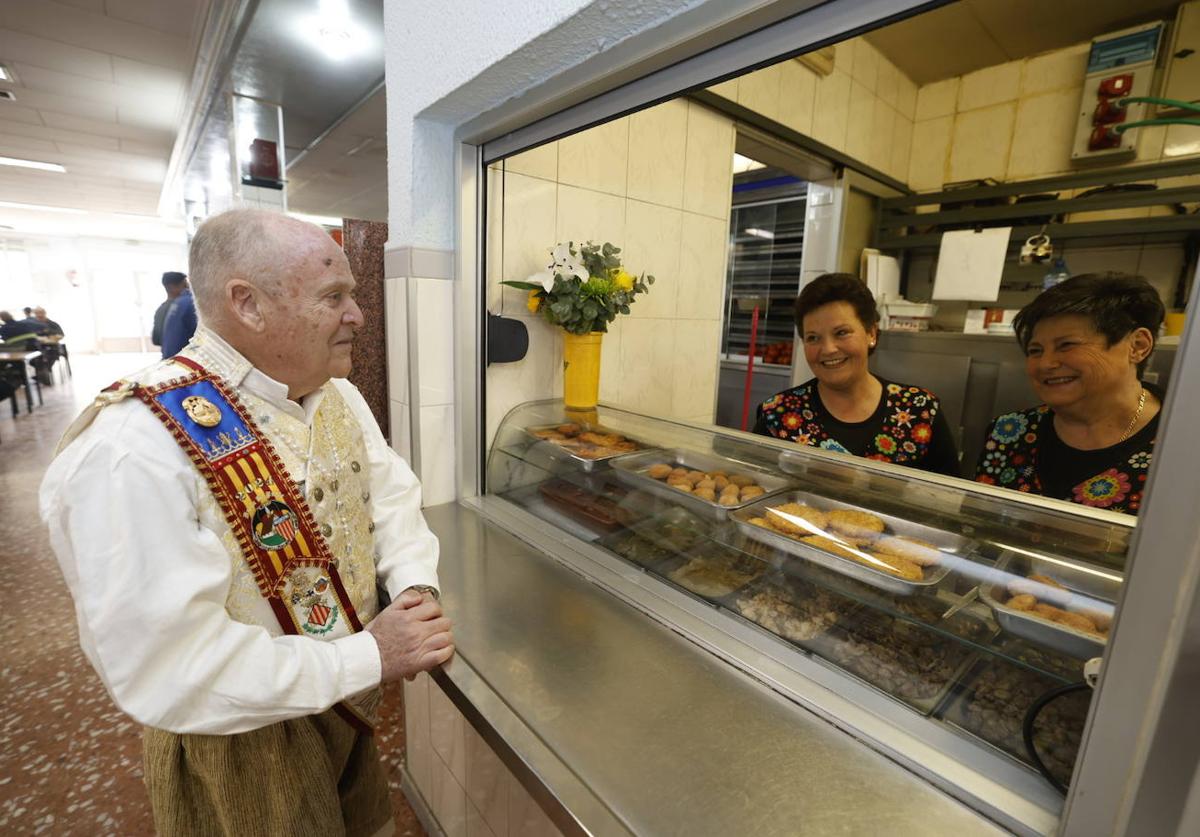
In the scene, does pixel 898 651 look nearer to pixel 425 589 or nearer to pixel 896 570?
pixel 896 570

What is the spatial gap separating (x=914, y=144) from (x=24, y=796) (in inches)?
192

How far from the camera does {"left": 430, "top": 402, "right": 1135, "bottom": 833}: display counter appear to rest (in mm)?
680

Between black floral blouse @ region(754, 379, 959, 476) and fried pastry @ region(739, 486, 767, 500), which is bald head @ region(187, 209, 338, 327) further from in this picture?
black floral blouse @ region(754, 379, 959, 476)

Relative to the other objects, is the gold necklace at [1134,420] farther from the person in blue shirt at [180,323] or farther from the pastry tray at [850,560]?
the person in blue shirt at [180,323]

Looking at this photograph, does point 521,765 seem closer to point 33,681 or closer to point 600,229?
point 600,229

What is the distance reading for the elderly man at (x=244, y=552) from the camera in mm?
662

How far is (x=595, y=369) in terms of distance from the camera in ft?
5.77

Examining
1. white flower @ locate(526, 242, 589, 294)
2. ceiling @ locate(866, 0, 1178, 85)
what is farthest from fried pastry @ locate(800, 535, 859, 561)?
ceiling @ locate(866, 0, 1178, 85)

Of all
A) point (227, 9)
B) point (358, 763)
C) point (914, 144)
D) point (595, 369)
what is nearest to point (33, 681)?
point (358, 763)

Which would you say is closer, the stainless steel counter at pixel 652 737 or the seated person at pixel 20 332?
the stainless steel counter at pixel 652 737

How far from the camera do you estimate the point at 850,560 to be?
88 cm

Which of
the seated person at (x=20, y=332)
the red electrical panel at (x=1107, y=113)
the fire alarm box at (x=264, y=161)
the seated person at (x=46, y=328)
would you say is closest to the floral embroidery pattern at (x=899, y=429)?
the red electrical panel at (x=1107, y=113)

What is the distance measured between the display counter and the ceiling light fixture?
95.5 inches

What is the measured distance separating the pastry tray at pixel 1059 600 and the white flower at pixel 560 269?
124 centimetres
